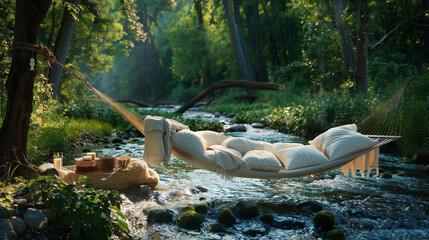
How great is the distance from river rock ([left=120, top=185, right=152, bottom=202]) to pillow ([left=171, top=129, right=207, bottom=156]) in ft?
1.98

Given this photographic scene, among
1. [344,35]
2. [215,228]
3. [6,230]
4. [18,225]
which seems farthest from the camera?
[344,35]

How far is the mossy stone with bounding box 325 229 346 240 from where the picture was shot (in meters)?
2.47

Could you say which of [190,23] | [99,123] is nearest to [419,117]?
[99,123]

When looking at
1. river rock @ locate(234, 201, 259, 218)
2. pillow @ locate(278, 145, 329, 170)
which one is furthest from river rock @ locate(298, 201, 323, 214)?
river rock @ locate(234, 201, 259, 218)

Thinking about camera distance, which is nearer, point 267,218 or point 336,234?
point 336,234

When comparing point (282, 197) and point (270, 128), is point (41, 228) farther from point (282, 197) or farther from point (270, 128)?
point (270, 128)

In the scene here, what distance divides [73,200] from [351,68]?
850 centimetres

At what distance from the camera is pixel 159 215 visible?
2.75m

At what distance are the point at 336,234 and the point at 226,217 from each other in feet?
2.58

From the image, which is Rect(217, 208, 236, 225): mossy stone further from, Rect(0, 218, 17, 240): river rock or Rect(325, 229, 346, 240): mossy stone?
Rect(0, 218, 17, 240): river rock

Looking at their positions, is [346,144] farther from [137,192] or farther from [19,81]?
[19,81]

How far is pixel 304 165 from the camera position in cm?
313

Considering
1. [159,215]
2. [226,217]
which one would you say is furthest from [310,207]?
[159,215]

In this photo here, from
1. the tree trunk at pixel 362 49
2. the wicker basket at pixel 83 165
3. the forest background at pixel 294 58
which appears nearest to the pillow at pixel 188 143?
the wicker basket at pixel 83 165
